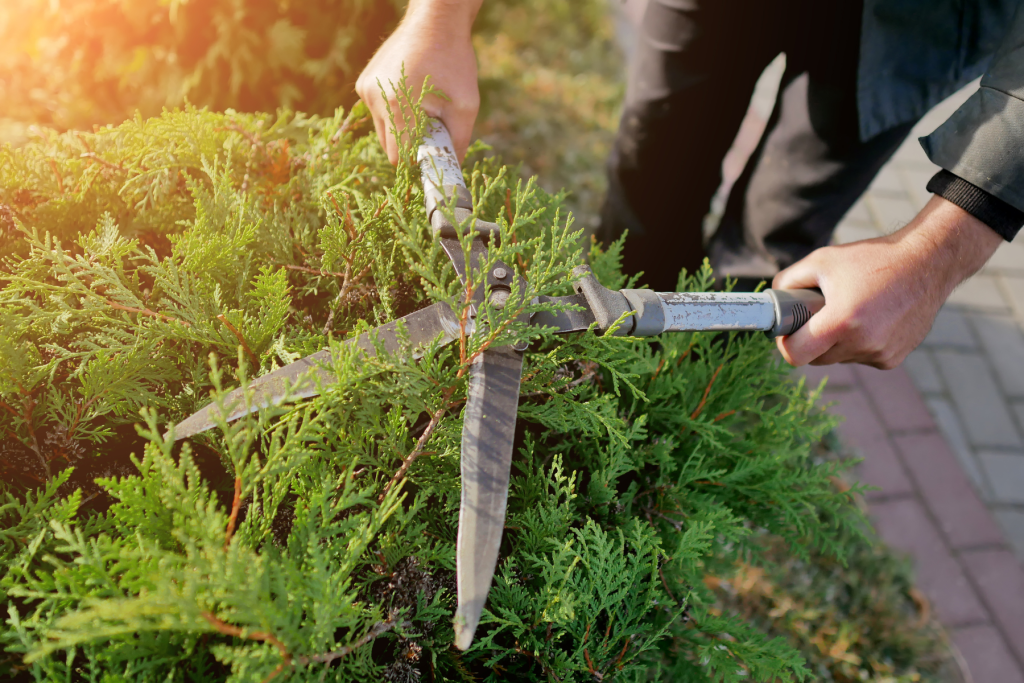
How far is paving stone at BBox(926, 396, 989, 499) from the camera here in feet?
11.4

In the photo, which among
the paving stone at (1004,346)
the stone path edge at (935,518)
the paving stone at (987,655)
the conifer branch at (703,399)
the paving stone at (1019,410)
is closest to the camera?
the conifer branch at (703,399)

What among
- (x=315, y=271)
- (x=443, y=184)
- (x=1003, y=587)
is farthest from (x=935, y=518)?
(x=315, y=271)

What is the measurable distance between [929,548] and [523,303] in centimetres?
331

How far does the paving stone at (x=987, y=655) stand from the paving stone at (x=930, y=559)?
0.17ft

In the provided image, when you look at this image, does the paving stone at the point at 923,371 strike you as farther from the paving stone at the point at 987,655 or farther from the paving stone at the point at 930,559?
the paving stone at the point at 987,655

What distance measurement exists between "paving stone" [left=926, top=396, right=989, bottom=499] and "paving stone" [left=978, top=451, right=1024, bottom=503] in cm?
5

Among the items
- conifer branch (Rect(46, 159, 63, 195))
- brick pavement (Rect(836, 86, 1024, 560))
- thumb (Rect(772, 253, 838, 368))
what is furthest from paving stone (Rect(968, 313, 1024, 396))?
conifer branch (Rect(46, 159, 63, 195))

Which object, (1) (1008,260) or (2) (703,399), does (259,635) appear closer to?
(2) (703,399)

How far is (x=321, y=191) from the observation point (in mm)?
1568

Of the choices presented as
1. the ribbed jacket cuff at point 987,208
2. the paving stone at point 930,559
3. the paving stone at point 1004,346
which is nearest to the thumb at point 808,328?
the ribbed jacket cuff at point 987,208

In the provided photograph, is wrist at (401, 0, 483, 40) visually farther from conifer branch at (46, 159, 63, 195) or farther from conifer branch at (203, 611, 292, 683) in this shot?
conifer branch at (203, 611, 292, 683)

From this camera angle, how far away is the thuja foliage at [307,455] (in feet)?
3.16

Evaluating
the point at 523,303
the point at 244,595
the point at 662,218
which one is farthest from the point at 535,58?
the point at 244,595

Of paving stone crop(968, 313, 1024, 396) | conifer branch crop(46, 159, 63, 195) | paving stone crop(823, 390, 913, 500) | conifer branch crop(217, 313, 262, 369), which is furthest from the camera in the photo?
paving stone crop(968, 313, 1024, 396)
